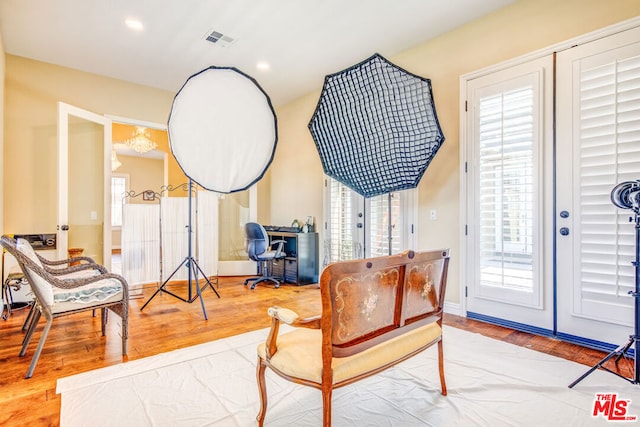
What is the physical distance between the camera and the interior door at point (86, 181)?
364cm

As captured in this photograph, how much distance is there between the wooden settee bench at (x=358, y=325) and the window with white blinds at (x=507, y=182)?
5.06 feet

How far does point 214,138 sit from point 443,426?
172 cm

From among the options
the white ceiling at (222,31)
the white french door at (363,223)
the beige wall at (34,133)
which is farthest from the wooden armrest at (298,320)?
the beige wall at (34,133)

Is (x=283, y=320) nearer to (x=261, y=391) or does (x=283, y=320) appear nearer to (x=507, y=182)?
(x=261, y=391)

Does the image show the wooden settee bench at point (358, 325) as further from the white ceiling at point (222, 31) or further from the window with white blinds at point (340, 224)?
the window with white blinds at point (340, 224)

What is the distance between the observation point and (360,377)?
4.45 ft

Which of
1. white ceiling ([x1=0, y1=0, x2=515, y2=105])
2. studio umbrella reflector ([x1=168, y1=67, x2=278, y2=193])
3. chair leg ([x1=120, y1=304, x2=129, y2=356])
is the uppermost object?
white ceiling ([x1=0, y1=0, x2=515, y2=105])

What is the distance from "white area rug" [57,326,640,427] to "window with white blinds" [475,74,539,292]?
79 cm

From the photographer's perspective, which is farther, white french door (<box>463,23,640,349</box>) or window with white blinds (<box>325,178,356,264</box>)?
window with white blinds (<box>325,178,356,264</box>)

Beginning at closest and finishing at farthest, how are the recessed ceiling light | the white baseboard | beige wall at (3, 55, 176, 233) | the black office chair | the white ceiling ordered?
the white ceiling, the recessed ceiling light, the white baseboard, beige wall at (3, 55, 176, 233), the black office chair

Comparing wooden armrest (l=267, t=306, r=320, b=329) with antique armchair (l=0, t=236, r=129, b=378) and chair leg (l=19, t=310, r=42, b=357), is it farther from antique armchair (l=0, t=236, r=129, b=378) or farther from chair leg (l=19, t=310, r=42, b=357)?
chair leg (l=19, t=310, r=42, b=357)

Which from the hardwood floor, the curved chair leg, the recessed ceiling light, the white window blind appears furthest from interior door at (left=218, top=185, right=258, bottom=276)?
the recessed ceiling light

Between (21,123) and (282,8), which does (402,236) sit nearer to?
(282,8)

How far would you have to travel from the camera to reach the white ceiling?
2840 mm
